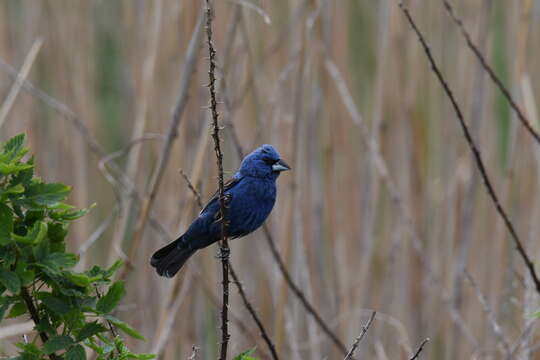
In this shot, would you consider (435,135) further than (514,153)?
Yes

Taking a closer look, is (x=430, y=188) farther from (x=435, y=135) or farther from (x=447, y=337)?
(x=447, y=337)

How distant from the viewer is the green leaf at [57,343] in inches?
47.7

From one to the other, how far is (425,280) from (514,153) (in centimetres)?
77

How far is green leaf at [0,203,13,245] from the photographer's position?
3.85 feet

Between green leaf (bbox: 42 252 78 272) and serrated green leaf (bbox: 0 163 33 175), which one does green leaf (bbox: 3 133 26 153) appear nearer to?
serrated green leaf (bbox: 0 163 33 175)

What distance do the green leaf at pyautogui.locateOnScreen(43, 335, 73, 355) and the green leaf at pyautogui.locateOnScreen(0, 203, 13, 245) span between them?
0.18 meters

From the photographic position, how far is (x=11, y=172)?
1.22 m

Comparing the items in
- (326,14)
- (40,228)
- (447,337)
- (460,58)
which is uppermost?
(326,14)

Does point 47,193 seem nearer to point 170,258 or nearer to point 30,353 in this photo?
point 30,353

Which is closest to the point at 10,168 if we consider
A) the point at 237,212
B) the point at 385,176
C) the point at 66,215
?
the point at 66,215

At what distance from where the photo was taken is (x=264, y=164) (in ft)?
7.29

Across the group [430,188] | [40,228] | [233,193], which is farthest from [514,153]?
[40,228]

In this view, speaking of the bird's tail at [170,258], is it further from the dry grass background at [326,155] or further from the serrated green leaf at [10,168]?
the serrated green leaf at [10,168]

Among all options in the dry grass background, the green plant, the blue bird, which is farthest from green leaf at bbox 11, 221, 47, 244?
the dry grass background
